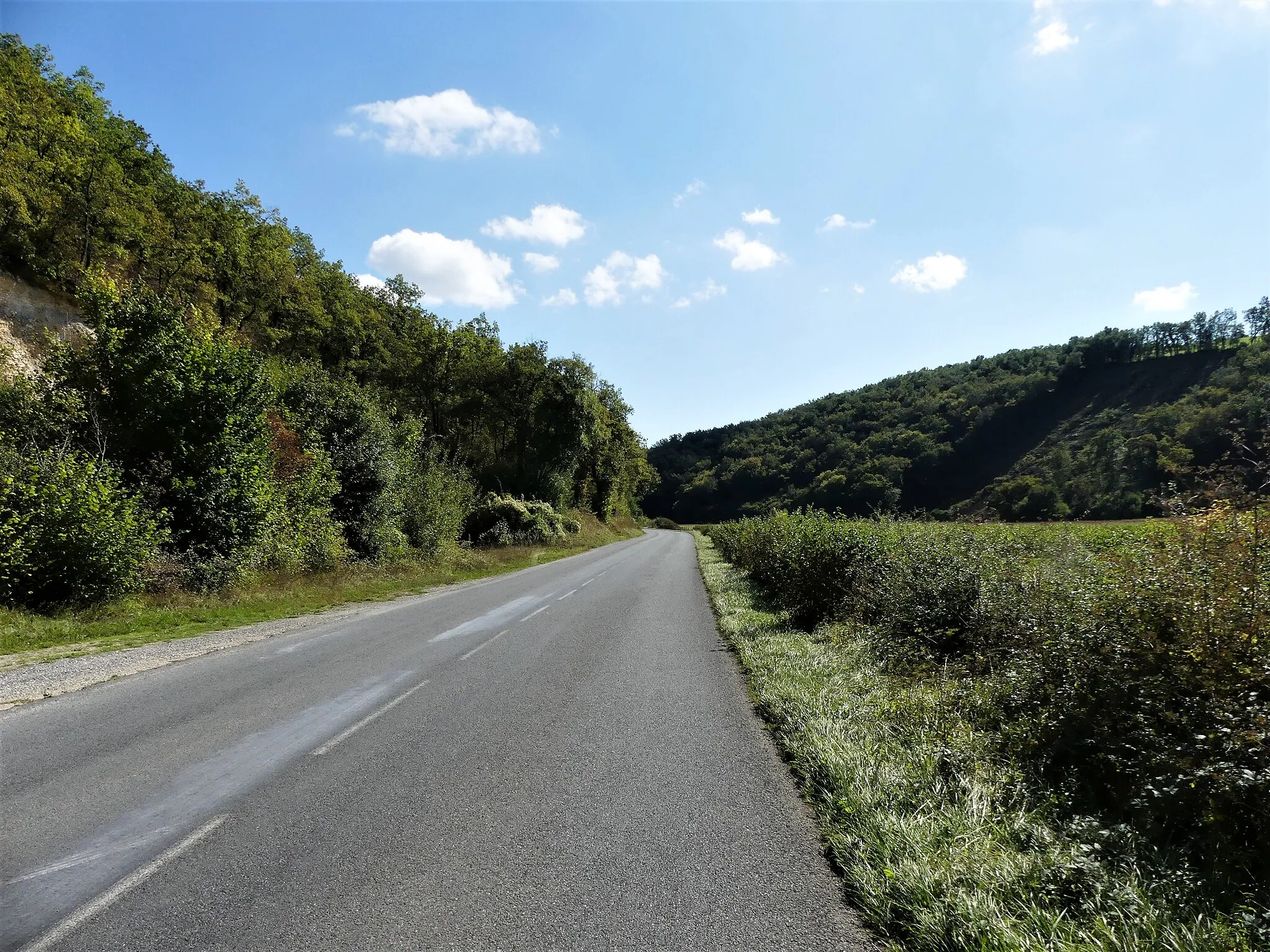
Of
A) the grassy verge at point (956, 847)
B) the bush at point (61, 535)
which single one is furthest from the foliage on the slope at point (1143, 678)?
the bush at point (61, 535)

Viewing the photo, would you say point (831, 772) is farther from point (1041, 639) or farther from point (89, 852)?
point (89, 852)

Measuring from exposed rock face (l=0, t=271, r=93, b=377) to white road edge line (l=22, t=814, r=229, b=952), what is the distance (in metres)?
22.2

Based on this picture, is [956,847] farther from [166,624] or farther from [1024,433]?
[1024,433]

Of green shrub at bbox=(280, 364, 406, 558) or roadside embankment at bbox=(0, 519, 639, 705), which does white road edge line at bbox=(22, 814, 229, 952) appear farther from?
green shrub at bbox=(280, 364, 406, 558)

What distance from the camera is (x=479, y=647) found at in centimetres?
962

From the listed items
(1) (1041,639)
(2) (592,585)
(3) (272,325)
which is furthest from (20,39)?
(1) (1041,639)

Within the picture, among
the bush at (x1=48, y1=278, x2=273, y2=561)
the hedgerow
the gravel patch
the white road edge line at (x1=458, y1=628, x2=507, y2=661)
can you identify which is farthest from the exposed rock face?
the hedgerow

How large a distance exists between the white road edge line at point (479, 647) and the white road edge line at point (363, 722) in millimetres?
1412

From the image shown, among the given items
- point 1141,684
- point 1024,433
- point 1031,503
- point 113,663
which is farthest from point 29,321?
point 1024,433

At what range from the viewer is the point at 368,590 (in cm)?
1719

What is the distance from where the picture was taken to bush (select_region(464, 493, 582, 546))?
110 feet

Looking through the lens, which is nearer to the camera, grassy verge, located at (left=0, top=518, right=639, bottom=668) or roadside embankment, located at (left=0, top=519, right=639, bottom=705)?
roadside embankment, located at (left=0, top=519, right=639, bottom=705)

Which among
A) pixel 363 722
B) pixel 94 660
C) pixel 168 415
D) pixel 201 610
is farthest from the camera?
pixel 168 415

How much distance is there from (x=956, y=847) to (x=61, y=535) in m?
14.8
